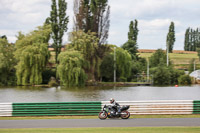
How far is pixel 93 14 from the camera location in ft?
236

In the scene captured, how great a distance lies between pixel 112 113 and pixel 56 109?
4003mm

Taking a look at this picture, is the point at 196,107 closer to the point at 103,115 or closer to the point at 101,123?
the point at 103,115

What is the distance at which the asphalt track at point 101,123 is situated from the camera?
54.0 ft

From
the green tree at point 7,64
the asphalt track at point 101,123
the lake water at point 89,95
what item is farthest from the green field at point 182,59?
the asphalt track at point 101,123

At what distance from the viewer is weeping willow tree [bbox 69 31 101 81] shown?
A: 66.2 metres

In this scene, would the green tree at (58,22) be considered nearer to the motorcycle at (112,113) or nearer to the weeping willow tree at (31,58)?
the weeping willow tree at (31,58)

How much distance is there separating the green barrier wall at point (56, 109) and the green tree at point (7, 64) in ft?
164

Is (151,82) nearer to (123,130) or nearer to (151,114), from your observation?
(151,114)

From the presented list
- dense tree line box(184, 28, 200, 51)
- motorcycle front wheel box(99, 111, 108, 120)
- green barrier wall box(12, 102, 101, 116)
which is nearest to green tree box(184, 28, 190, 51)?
dense tree line box(184, 28, 200, 51)

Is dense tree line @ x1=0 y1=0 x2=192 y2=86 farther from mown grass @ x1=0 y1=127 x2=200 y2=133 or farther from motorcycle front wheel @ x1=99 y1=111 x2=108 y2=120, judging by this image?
mown grass @ x1=0 y1=127 x2=200 y2=133

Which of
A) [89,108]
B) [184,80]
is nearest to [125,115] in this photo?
[89,108]

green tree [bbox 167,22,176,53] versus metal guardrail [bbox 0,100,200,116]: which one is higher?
green tree [bbox 167,22,176,53]

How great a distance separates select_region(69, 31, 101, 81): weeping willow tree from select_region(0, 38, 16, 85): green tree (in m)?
14.1

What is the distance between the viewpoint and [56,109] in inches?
811
